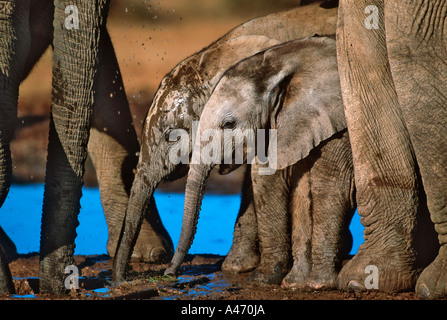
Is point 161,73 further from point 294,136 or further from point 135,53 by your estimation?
point 294,136

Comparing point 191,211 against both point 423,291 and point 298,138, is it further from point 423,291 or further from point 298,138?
point 423,291

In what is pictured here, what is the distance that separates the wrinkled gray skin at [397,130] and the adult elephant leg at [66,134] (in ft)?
3.24

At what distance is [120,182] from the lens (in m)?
4.70

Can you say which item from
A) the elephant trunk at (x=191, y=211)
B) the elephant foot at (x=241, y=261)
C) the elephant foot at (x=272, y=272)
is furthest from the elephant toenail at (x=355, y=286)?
the elephant foot at (x=241, y=261)

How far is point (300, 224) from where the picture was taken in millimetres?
3707

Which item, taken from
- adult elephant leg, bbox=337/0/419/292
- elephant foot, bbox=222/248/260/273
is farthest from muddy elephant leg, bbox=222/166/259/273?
adult elephant leg, bbox=337/0/419/292

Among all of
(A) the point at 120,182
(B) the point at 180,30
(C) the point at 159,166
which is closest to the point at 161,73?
(B) the point at 180,30

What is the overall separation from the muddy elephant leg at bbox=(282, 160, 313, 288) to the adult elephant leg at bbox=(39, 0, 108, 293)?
0.86 meters

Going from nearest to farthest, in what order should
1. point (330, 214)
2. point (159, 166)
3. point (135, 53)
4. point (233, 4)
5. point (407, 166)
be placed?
1. point (407, 166)
2. point (330, 214)
3. point (159, 166)
4. point (233, 4)
5. point (135, 53)

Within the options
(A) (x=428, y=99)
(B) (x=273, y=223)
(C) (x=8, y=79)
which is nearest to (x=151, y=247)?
(B) (x=273, y=223)

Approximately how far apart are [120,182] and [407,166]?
1824 millimetres

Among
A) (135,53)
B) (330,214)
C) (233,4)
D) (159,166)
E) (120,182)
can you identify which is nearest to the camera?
(330,214)

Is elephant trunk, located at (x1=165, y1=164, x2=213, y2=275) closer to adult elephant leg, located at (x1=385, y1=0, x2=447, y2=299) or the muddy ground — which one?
the muddy ground

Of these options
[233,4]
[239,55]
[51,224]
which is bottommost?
[51,224]
